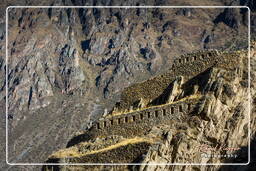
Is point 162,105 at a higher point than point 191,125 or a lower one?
higher

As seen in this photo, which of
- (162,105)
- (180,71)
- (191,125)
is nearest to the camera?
(191,125)

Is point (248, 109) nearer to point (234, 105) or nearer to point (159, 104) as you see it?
point (234, 105)

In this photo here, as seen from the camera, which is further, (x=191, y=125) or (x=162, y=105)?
(x=162, y=105)

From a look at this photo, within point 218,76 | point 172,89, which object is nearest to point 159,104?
point 172,89

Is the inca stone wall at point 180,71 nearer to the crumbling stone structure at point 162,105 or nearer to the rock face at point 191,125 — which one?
the crumbling stone structure at point 162,105

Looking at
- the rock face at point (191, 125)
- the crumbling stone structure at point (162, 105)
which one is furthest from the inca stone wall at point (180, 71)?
the rock face at point (191, 125)

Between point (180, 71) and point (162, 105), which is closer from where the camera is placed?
point (162, 105)

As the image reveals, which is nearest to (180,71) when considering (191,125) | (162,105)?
(162,105)

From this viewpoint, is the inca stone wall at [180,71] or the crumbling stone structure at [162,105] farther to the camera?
the inca stone wall at [180,71]

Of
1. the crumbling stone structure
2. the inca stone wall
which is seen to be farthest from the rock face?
the inca stone wall

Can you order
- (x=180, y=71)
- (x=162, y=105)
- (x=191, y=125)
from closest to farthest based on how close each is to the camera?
1. (x=191, y=125)
2. (x=162, y=105)
3. (x=180, y=71)

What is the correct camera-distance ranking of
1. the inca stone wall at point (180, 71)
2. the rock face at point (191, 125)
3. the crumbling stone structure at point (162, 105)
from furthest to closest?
the inca stone wall at point (180, 71) < the crumbling stone structure at point (162, 105) < the rock face at point (191, 125)

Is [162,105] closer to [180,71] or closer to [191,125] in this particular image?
[191,125]

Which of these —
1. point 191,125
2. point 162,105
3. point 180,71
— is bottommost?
point 191,125
